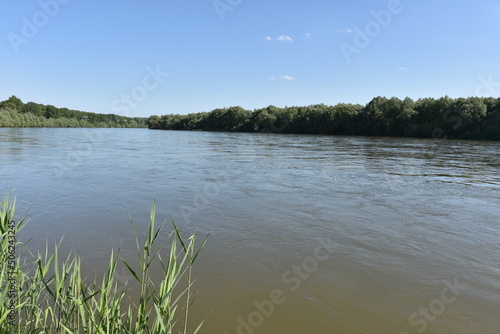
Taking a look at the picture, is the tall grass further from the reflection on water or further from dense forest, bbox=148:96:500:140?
dense forest, bbox=148:96:500:140

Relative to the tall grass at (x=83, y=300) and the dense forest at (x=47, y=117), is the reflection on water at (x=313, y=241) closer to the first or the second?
the tall grass at (x=83, y=300)

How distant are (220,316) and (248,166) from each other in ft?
44.2

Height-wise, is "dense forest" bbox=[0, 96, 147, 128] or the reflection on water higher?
"dense forest" bbox=[0, 96, 147, 128]

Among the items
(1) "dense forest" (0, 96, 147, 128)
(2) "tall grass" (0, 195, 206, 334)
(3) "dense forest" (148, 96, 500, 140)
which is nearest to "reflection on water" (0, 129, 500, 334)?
(2) "tall grass" (0, 195, 206, 334)

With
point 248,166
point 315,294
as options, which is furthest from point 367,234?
point 248,166

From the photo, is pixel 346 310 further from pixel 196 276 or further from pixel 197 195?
pixel 197 195

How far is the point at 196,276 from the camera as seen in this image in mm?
4457

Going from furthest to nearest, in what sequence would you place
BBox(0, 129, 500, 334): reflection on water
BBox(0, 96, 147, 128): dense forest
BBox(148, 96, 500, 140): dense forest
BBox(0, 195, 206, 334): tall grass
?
1. BBox(0, 96, 147, 128): dense forest
2. BBox(148, 96, 500, 140): dense forest
3. BBox(0, 129, 500, 334): reflection on water
4. BBox(0, 195, 206, 334): tall grass

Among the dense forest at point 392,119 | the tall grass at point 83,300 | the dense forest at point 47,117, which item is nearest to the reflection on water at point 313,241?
the tall grass at point 83,300

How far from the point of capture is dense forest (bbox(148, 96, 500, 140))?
50.4 m

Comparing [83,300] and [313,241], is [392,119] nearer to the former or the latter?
[313,241]

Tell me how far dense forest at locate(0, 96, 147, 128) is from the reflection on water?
93.6 meters

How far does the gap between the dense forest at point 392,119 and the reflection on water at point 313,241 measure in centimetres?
4697

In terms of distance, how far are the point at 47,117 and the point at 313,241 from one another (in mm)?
137565
